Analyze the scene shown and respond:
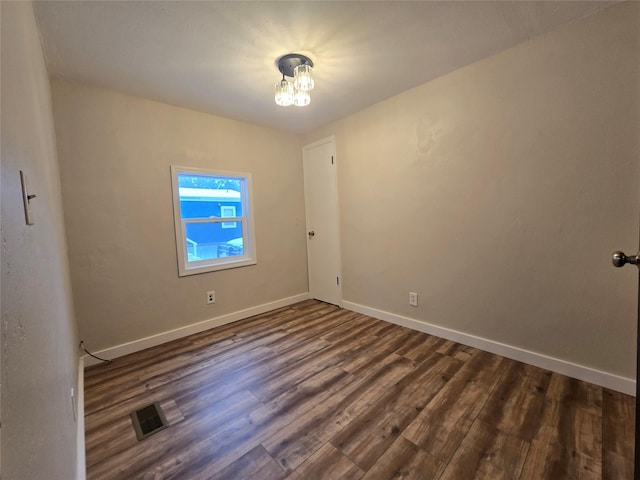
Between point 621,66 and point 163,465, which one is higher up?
point 621,66

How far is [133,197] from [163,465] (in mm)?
2099

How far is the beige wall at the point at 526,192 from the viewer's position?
1.62 meters

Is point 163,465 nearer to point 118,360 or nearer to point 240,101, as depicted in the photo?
point 118,360

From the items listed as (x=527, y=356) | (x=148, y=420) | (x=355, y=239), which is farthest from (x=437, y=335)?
(x=148, y=420)

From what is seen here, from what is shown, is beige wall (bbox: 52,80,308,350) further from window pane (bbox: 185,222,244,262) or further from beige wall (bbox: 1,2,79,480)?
beige wall (bbox: 1,2,79,480)

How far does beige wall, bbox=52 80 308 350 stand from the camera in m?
2.18

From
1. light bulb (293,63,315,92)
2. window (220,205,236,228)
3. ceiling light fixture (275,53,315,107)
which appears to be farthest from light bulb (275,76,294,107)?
window (220,205,236,228)

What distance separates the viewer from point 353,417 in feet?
5.08

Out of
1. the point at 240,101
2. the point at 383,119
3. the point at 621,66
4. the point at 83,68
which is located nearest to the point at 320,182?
the point at 383,119

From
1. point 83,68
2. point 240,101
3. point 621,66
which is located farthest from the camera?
point 240,101

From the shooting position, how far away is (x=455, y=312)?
Answer: 241cm

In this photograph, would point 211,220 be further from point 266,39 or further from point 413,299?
point 413,299

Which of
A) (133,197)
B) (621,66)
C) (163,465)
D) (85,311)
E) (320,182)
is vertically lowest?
(163,465)

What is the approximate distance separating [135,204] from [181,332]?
133cm
